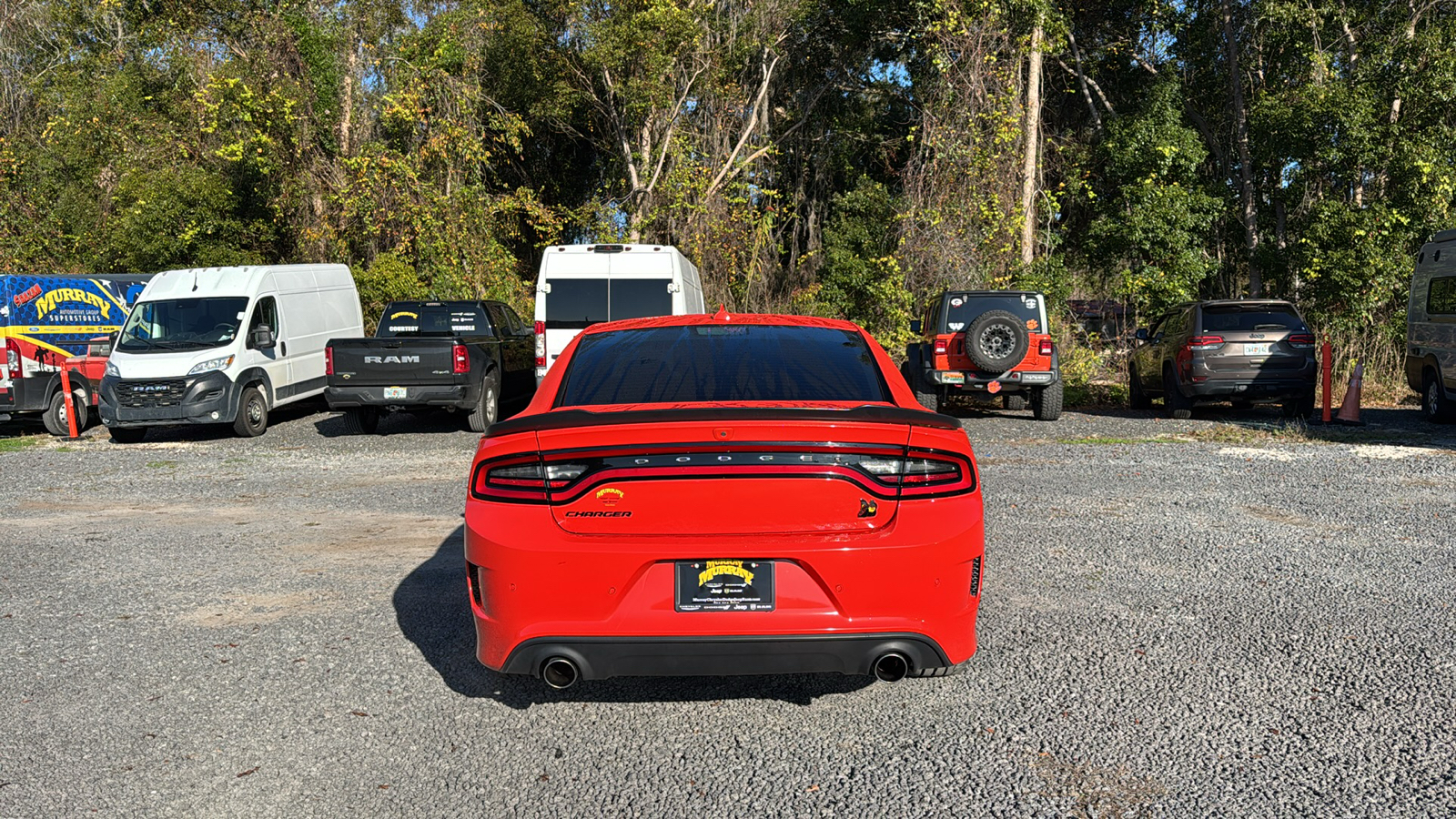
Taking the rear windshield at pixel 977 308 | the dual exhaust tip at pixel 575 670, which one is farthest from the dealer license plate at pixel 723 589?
the rear windshield at pixel 977 308

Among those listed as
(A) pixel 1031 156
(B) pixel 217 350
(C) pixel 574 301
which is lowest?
(B) pixel 217 350

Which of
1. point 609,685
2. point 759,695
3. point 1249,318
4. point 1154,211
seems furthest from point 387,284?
point 759,695

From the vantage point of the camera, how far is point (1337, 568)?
633 cm

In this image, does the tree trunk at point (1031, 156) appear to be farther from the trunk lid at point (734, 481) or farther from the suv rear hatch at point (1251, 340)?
the trunk lid at point (734, 481)

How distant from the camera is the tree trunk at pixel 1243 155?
2475cm

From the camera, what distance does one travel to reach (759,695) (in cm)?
440

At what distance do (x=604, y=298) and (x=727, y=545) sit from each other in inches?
463

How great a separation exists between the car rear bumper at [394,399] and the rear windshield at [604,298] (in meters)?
1.73

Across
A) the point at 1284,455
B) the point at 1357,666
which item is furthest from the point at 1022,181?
the point at 1357,666

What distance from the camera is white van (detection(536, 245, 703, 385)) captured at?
1509 cm

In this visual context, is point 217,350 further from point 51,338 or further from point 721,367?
point 721,367

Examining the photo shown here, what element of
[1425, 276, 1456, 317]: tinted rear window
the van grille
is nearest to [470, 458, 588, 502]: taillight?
the van grille

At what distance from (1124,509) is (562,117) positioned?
22.7 meters

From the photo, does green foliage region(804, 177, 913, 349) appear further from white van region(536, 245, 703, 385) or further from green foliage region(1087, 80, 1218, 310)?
white van region(536, 245, 703, 385)
